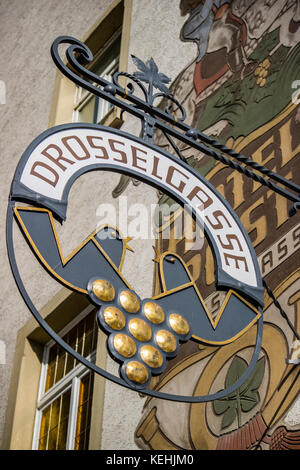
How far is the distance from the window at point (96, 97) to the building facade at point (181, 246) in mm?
20

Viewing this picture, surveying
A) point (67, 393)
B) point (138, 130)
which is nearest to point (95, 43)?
point (138, 130)

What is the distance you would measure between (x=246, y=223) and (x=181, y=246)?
74cm

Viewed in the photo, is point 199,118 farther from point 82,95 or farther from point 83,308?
point 82,95

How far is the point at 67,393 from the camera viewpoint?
716 centimetres

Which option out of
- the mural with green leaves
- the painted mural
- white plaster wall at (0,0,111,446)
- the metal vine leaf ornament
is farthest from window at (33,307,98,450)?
the metal vine leaf ornament

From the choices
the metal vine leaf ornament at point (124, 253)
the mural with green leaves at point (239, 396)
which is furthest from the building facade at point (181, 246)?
the metal vine leaf ornament at point (124, 253)

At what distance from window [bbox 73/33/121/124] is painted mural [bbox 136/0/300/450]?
214 cm

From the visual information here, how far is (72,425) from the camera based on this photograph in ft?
22.2

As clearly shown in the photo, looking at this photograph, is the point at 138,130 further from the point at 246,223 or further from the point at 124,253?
the point at 124,253

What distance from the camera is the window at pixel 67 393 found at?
22.0 ft

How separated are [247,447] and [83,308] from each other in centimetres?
300

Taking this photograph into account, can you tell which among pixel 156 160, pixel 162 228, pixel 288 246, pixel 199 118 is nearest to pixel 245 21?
pixel 199 118

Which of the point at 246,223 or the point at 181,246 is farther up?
the point at 181,246

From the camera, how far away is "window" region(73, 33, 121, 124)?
30.7 ft
